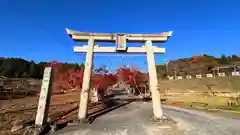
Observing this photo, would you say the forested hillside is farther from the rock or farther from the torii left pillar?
the rock

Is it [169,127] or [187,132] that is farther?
[169,127]

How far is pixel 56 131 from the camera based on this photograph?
10.2 meters

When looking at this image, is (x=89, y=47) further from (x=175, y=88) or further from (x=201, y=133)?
(x=175, y=88)

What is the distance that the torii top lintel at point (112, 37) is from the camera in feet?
47.9

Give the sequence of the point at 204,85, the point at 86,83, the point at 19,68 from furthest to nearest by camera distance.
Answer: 1. the point at 19,68
2. the point at 204,85
3. the point at 86,83

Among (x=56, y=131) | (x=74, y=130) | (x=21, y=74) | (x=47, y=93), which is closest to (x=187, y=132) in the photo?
(x=74, y=130)

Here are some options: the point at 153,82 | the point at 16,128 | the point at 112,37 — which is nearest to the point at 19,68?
the point at 112,37

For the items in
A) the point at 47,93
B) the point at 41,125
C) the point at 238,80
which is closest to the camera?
the point at 41,125

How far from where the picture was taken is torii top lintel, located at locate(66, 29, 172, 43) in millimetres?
14609

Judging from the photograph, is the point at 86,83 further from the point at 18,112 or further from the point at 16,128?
the point at 18,112

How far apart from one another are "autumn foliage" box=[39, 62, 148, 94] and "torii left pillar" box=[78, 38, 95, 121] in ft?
63.4

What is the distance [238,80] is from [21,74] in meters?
49.9

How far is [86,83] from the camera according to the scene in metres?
13.9

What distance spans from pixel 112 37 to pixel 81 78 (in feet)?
77.5
